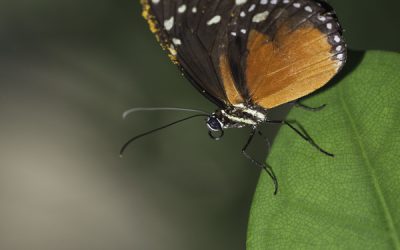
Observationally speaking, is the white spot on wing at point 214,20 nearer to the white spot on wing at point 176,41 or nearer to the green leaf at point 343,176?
the white spot on wing at point 176,41

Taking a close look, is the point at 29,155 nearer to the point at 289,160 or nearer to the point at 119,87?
the point at 119,87

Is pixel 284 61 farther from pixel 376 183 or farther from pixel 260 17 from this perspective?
pixel 376 183

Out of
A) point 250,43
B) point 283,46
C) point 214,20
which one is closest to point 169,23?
point 214,20

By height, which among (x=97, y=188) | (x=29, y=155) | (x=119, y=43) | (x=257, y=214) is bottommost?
(x=97, y=188)

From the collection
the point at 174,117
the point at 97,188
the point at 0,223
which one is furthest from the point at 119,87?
the point at 0,223

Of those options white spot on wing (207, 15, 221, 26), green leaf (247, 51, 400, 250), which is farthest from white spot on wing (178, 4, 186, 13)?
green leaf (247, 51, 400, 250)

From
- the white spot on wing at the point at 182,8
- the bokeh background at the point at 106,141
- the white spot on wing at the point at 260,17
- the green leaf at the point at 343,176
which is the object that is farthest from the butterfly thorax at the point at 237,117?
the bokeh background at the point at 106,141
